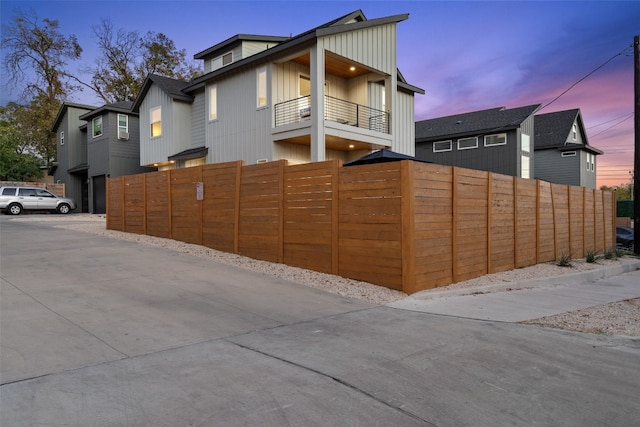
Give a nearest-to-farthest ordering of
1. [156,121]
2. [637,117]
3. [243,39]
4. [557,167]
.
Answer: [637,117], [243,39], [156,121], [557,167]

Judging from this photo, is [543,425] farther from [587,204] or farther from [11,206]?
[11,206]

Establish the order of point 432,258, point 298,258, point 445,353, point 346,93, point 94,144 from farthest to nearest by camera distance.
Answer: point 94,144 < point 346,93 < point 298,258 < point 432,258 < point 445,353

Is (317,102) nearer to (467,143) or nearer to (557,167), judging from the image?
(467,143)

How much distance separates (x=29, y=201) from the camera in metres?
23.5

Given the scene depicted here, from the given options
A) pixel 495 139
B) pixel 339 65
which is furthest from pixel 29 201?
pixel 495 139

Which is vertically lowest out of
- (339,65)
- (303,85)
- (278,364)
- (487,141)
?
(278,364)

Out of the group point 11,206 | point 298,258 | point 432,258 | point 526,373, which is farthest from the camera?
point 11,206

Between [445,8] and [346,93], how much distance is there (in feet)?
16.8

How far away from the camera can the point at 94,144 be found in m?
25.9

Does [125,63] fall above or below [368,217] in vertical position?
above

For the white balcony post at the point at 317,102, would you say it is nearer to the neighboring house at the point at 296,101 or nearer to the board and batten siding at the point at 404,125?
the neighboring house at the point at 296,101

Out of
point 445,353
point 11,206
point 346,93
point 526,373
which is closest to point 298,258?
point 445,353

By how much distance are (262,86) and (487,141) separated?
17.7 meters

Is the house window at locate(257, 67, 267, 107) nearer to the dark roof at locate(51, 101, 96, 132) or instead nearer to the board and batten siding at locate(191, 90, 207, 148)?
the board and batten siding at locate(191, 90, 207, 148)
